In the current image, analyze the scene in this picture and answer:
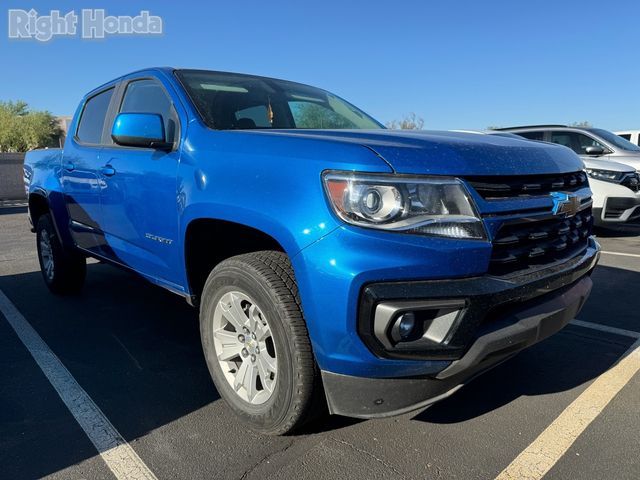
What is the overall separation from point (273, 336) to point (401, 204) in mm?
811

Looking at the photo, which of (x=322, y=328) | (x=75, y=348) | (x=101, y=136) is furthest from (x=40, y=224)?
(x=322, y=328)

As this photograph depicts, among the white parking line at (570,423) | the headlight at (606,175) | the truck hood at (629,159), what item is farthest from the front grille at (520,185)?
the truck hood at (629,159)

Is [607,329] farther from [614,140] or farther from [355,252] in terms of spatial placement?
[614,140]

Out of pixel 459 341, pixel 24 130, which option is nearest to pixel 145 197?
pixel 459 341

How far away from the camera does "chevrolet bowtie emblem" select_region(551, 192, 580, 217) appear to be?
7.99 ft

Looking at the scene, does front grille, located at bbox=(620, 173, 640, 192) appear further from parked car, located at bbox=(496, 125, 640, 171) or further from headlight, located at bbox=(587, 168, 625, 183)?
parked car, located at bbox=(496, 125, 640, 171)

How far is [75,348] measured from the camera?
3656 millimetres

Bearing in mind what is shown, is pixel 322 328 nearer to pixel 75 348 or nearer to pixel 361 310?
pixel 361 310

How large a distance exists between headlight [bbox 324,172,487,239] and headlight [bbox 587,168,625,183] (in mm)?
7192

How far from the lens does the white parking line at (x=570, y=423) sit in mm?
2248

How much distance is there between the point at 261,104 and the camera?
3.42m

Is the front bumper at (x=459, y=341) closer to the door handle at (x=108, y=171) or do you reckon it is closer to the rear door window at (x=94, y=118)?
the door handle at (x=108, y=171)

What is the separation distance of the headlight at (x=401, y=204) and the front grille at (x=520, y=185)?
0.50 ft

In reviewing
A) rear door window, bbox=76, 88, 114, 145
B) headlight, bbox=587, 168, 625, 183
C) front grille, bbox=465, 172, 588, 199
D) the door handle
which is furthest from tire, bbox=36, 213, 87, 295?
headlight, bbox=587, 168, 625, 183
